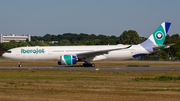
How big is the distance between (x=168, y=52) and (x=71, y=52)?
54035mm

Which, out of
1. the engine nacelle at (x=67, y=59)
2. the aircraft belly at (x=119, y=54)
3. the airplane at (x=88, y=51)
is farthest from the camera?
the aircraft belly at (x=119, y=54)

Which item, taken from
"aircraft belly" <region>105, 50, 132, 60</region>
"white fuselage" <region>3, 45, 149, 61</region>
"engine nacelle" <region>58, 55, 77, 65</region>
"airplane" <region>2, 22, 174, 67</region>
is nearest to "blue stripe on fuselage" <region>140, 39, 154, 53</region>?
"airplane" <region>2, 22, 174, 67</region>

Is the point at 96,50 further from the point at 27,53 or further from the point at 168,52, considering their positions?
the point at 168,52

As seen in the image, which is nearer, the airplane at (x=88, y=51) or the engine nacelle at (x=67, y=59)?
the engine nacelle at (x=67, y=59)

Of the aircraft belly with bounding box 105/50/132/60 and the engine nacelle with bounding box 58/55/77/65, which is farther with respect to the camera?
the aircraft belly with bounding box 105/50/132/60

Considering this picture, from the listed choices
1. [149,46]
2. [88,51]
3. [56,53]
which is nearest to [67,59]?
[56,53]

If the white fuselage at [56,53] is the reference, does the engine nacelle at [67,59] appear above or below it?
below

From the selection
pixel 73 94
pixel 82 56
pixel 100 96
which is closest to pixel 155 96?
pixel 100 96

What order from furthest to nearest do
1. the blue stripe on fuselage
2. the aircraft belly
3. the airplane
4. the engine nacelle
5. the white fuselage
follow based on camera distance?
the blue stripe on fuselage
the aircraft belly
the white fuselage
the airplane
the engine nacelle

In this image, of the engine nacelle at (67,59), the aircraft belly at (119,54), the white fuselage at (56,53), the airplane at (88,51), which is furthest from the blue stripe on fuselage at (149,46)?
the engine nacelle at (67,59)

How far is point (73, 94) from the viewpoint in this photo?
12.7 meters

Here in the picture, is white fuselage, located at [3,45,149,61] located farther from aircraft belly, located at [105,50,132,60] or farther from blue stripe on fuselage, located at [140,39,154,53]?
blue stripe on fuselage, located at [140,39,154,53]

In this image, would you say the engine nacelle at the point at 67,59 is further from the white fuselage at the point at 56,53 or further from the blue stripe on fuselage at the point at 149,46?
the blue stripe on fuselage at the point at 149,46

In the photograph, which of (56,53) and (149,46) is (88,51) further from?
(149,46)
